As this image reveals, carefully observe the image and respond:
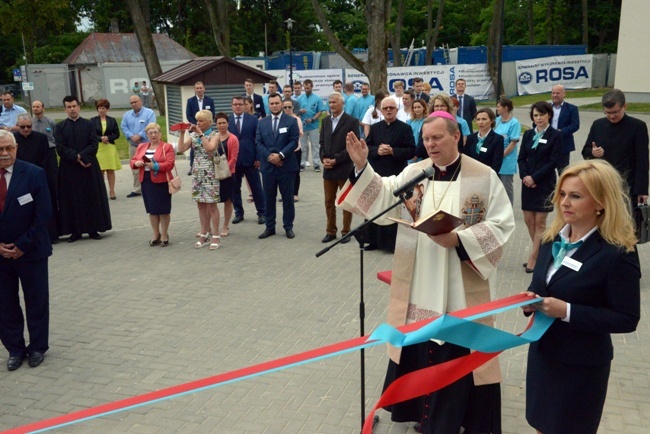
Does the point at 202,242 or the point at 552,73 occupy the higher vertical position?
the point at 552,73

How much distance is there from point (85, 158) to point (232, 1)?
46.3 meters

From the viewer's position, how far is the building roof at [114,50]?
4600 centimetres

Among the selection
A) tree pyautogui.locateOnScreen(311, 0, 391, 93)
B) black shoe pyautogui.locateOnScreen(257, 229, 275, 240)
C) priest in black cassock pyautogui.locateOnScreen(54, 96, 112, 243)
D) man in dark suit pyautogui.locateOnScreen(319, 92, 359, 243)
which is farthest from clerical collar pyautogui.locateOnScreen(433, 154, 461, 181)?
tree pyautogui.locateOnScreen(311, 0, 391, 93)

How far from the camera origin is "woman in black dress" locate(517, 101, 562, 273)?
8.10 meters

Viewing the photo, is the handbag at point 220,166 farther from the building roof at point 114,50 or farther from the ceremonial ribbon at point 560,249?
the building roof at point 114,50

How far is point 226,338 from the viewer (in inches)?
260

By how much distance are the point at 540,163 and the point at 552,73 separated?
34333mm

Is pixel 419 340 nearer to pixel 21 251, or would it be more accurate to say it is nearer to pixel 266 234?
pixel 21 251

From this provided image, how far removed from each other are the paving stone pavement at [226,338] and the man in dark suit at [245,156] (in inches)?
36.5

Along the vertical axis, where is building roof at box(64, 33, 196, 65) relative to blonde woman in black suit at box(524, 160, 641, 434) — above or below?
above

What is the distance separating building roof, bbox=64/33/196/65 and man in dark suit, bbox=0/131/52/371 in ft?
135

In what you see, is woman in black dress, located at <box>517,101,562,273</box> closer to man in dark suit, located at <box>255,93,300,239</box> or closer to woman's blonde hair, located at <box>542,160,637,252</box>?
man in dark suit, located at <box>255,93,300,239</box>

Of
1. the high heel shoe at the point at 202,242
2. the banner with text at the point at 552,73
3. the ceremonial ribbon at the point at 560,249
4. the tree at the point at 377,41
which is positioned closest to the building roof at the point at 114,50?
the banner with text at the point at 552,73

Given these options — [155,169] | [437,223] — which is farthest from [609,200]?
[155,169]
